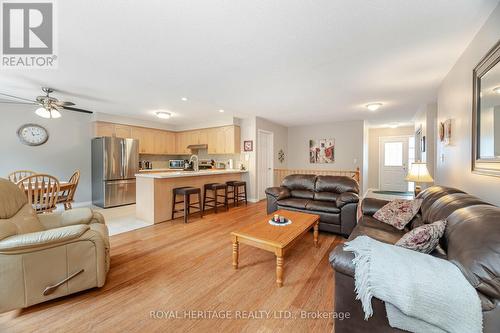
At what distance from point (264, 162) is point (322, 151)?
205cm

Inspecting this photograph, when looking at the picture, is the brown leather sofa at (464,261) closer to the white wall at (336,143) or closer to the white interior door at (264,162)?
the white interior door at (264,162)

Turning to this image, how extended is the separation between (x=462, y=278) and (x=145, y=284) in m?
2.35

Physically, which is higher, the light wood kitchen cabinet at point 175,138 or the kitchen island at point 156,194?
the light wood kitchen cabinet at point 175,138

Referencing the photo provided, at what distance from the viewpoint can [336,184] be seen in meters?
3.72

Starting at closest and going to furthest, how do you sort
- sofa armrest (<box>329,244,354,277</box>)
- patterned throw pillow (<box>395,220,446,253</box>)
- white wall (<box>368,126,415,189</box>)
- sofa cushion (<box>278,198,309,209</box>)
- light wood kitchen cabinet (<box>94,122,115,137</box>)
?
sofa armrest (<box>329,244,354,277</box>) → patterned throw pillow (<box>395,220,446,253</box>) → sofa cushion (<box>278,198,309,209</box>) → light wood kitchen cabinet (<box>94,122,115,137</box>) → white wall (<box>368,126,415,189</box>)

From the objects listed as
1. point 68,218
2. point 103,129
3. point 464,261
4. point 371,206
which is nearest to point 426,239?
point 464,261

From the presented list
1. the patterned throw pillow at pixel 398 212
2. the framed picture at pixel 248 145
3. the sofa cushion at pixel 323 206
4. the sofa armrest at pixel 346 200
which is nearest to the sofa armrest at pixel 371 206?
the patterned throw pillow at pixel 398 212

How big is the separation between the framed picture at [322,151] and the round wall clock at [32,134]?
7.23 metres

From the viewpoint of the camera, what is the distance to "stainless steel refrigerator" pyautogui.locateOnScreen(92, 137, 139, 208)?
494 cm

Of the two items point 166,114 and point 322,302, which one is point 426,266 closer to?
point 322,302

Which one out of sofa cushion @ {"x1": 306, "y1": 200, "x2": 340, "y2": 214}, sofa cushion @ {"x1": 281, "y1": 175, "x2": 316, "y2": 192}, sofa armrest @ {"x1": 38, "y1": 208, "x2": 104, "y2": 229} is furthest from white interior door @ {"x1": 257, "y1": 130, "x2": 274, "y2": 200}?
sofa armrest @ {"x1": 38, "y1": 208, "x2": 104, "y2": 229}

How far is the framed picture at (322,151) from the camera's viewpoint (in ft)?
21.5

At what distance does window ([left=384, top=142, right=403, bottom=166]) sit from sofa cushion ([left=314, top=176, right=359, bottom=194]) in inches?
203

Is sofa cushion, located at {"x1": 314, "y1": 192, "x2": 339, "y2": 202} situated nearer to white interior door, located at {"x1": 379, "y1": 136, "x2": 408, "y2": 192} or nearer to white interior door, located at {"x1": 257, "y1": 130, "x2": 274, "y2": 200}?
white interior door, located at {"x1": 257, "y1": 130, "x2": 274, "y2": 200}
